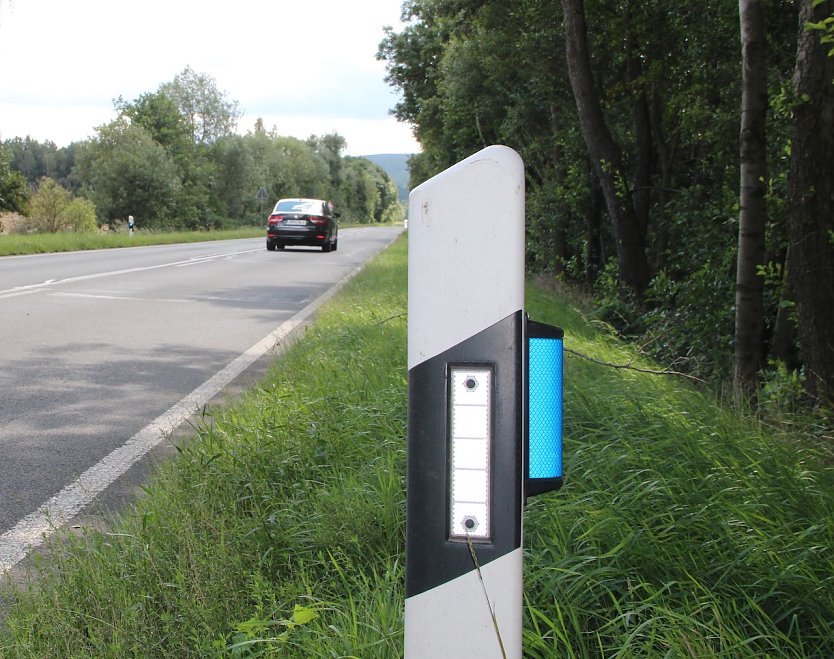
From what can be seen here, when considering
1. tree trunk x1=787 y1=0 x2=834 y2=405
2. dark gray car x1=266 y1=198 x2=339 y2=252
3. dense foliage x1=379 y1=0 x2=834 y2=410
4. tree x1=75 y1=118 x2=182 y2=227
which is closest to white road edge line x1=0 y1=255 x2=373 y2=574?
tree trunk x1=787 y1=0 x2=834 y2=405

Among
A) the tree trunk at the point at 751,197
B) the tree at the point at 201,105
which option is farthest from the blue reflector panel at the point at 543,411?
the tree at the point at 201,105

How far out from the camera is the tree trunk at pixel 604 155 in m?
11.7

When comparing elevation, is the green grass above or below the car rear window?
below

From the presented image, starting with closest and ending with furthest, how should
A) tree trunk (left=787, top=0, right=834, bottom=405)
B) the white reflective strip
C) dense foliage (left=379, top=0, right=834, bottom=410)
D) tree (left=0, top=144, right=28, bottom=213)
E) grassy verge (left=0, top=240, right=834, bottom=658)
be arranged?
1. the white reflective strip
2. grassy verge (left=0, top=240, right=834, bottom=658)
3. tree trunk (left=787, top=0, right=834, bottom=405)
4. dense foliage (left=379, top=0, right=834, bottom=410)
5. tree (left=0, top=144, right=28, bottom=213)

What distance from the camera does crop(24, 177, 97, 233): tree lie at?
42031mm

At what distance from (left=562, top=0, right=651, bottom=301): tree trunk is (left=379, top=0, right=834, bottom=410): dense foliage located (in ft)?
0.06

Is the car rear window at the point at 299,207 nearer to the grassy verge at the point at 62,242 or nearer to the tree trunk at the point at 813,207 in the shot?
the grassy verge at the point at 62,242

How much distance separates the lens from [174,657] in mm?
2523

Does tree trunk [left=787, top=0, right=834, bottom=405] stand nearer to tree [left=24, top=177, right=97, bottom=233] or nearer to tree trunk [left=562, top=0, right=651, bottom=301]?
tree trunk [left=562, top=0, right=651, bottom=301]

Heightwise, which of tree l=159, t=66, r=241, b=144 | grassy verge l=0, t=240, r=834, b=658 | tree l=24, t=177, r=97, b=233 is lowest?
grassy verge l=0, t=240, r=834, b=658

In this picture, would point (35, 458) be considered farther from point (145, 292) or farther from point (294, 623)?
point (145, 292)

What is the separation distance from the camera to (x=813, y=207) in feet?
19.3

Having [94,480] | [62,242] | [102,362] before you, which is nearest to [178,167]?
[62,242]

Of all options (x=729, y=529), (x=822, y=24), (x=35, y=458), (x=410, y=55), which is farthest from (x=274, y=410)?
(x=410, y=55)
